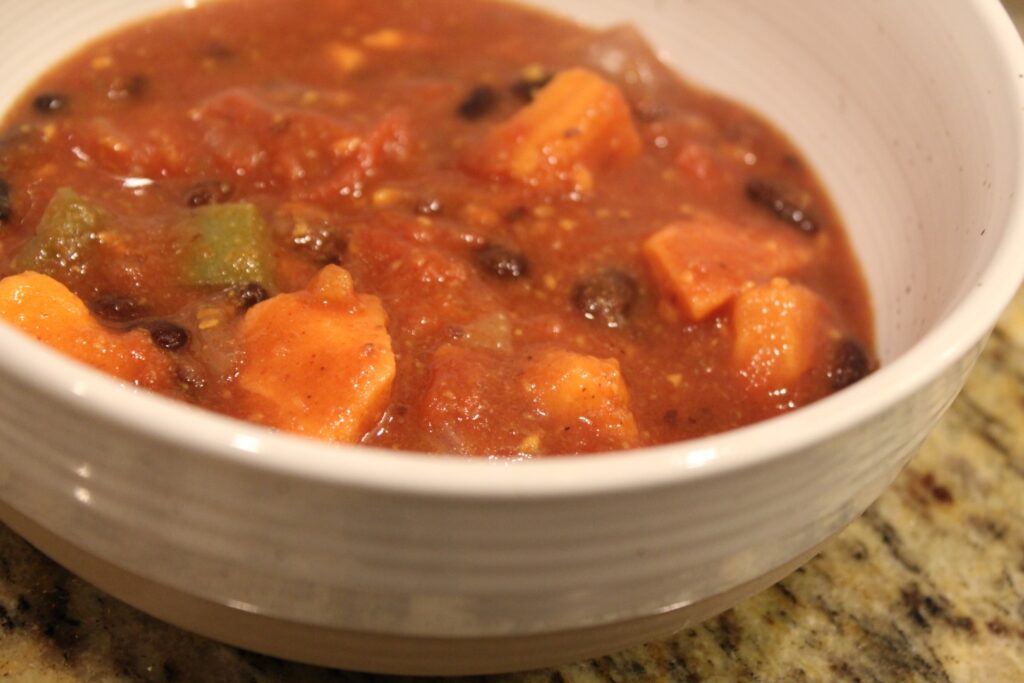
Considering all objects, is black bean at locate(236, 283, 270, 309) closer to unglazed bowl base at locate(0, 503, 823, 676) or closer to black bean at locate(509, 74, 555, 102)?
unglazed bowl base at locate(0, 503, 823, 676)

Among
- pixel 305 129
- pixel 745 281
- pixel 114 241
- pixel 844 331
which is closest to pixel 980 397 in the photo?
pixel 844 331

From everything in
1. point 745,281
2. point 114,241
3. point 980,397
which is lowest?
point 980,397

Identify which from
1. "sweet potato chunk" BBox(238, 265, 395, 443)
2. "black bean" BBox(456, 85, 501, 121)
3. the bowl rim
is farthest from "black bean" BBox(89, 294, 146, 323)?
"black bean" BBox(456, 85, 501, 121)

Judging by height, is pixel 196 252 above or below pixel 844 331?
above

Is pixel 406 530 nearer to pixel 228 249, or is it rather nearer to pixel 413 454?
pixel 413 454

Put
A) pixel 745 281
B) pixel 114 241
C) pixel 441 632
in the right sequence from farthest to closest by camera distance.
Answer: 1. pixel 745 281
2. pixel 114 241
3. pixel 441 632

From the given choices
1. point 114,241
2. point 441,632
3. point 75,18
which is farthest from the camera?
point 75,18

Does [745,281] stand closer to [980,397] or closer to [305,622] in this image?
[980,397]
